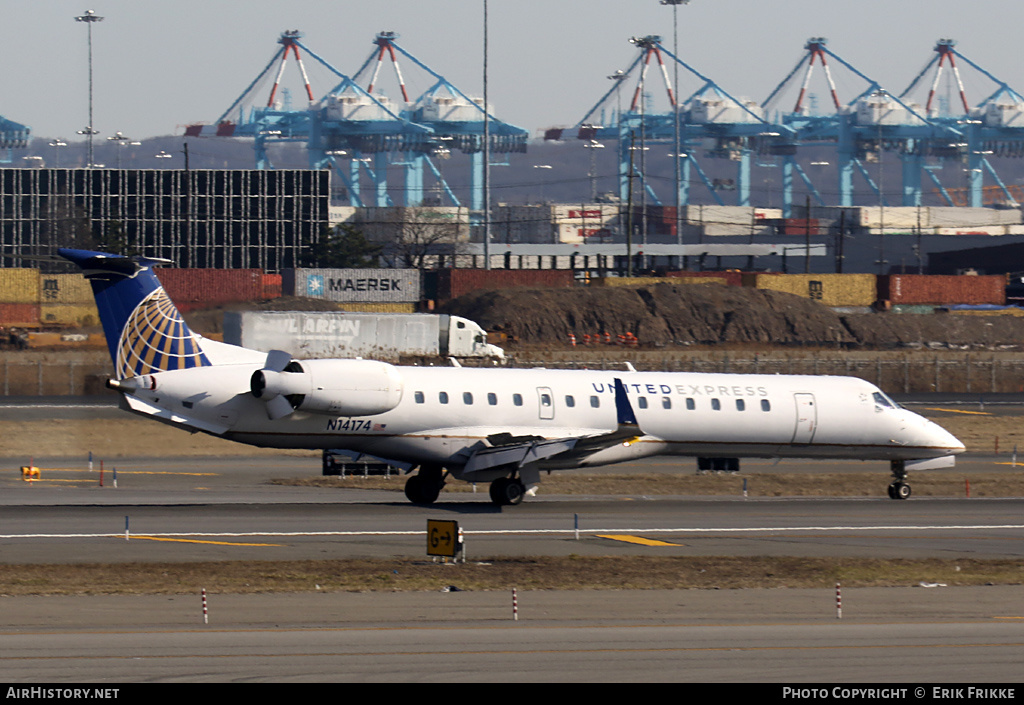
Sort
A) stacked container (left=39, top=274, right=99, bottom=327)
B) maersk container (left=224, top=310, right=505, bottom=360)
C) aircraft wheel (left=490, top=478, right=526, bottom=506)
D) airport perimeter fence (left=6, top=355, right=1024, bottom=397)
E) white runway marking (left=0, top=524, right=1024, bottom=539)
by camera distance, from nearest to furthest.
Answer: white runway marking (left=0, top=524, right=1024, bottom=539) → aircraft wheel (left=490, top=478, right=526, bottom=506) → stacked container (left=39, top=274, right=99, bottom=327) → airport perimeter fence (left=6, top=355, right=1024, bottom=397) → maersk container (left=224, top=310, right=505, bottom=360)

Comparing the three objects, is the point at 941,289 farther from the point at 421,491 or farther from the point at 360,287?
the point at 421,491

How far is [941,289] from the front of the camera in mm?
109500

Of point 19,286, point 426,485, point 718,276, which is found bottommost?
point 426,485

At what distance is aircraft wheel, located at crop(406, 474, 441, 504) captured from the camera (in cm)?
3331

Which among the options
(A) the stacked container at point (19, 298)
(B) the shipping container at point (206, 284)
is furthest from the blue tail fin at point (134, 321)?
(B) the shipping container at point (206, 284)

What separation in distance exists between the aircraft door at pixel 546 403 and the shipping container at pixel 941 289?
3173 inches

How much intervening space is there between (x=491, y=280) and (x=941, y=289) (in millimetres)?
39766

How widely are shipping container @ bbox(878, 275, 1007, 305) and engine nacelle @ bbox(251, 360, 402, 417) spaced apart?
83965 millimetres

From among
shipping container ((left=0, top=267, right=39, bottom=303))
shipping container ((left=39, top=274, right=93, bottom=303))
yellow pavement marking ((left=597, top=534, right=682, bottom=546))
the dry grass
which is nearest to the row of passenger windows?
yellow pavement marking ((left=597, top=534, right=682, bottom=546))

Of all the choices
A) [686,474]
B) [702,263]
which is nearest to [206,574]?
[686,474]

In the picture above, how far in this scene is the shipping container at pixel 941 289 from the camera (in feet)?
355

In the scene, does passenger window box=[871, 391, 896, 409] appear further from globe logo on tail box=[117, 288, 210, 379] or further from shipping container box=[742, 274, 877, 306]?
shipping container box=[742, 274, 877, 306]

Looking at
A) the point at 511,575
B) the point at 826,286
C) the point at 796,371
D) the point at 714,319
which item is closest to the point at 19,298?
the point at 796,371
